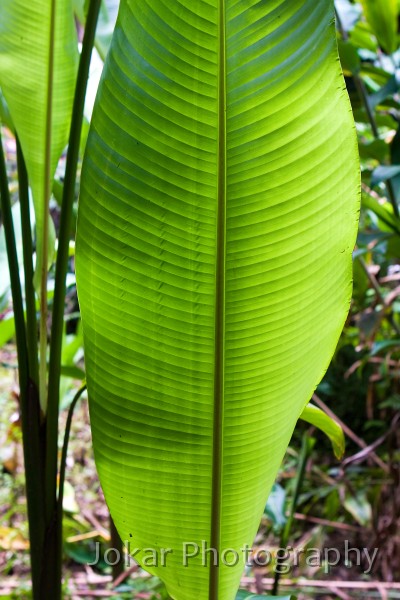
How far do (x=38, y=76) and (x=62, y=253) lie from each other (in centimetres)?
20

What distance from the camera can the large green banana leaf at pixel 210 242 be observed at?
14.2 inches

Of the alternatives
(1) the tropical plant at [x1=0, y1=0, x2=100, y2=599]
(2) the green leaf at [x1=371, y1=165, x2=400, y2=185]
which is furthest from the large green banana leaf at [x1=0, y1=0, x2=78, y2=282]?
(2) the green leaf at [x1=371, y1=165, x2=400, y2=185]

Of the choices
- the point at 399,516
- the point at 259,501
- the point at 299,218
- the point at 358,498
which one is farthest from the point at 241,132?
the point at 358,498

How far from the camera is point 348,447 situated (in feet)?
6.98

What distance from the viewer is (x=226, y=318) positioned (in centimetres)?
42

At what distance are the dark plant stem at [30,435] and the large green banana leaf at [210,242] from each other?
159 mm

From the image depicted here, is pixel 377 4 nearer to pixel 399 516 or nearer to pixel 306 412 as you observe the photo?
pixel 306 412

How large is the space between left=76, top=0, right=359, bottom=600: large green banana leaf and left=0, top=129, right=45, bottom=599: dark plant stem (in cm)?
16

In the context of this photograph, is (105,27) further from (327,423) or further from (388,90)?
(327,423)

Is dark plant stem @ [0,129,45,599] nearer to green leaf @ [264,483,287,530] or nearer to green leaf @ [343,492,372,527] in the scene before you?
green leaf @ [264,483,287,530]

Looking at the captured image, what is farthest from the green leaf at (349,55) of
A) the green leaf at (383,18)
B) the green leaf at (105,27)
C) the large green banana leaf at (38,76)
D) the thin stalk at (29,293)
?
the thin stalk at (29,293)

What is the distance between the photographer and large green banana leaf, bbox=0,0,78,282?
60cm

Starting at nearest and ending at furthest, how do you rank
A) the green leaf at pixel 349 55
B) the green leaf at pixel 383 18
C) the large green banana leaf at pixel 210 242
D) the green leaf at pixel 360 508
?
1. the large green banana leaf at pixel 210 242
2. the green leaf at pixel 349 55
3. the green leaf at pixel 383 18
4. the green leaf at pixel 360 508

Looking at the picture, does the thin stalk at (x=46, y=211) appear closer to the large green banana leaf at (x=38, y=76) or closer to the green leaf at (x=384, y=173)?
the large green banana leaf at (x=38, y=76)
